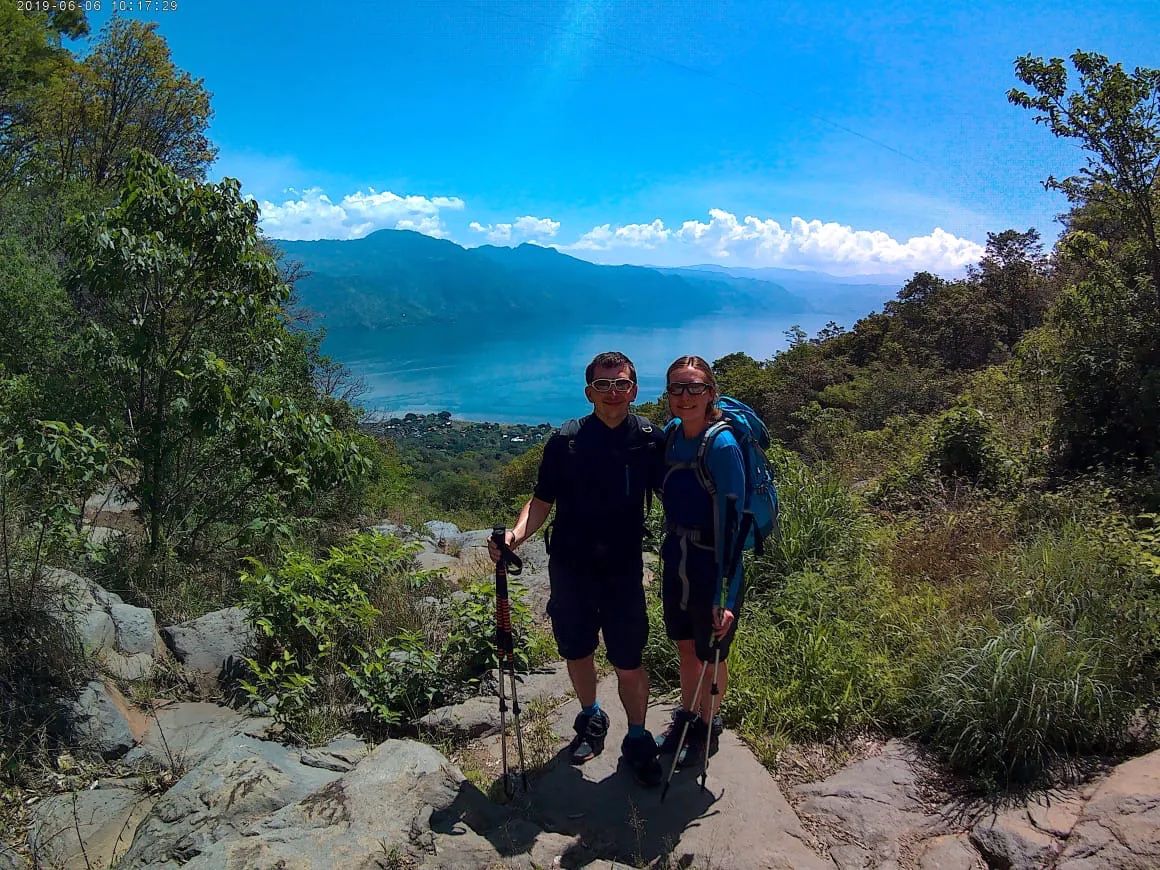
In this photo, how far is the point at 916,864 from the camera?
2.82m

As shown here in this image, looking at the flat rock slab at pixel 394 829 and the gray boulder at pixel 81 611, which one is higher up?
the gray boulder at pixel 81 611

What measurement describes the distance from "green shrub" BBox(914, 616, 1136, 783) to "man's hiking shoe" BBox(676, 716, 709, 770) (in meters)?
1.13

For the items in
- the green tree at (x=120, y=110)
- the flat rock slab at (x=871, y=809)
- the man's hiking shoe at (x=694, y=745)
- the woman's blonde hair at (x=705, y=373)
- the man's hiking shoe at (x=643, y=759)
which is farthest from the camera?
the green tree at (x=120, y=110)

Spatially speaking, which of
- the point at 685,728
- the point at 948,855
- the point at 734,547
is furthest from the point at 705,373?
the point at 948,855

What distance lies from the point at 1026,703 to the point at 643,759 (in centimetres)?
176

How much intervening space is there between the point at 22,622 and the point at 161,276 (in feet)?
9.82

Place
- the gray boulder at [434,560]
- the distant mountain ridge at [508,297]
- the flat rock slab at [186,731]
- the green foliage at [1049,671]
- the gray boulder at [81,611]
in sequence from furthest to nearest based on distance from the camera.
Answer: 1. the distant mountain ridge at [508,297]
2. the gray boulder at [434,560]
3. the gray boulder at [81,611]
4. the flat rock slab at [186,731]
5. the green foliage at [1049,671]

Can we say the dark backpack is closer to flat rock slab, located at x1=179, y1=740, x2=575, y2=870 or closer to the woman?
the woman

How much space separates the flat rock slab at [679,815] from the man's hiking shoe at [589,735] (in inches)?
2.4

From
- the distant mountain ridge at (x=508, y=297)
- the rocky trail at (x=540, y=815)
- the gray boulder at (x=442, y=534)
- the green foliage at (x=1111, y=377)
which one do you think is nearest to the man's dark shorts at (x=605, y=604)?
the rocky trail at (x=540, y=815)

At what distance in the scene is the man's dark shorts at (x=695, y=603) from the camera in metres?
3.09

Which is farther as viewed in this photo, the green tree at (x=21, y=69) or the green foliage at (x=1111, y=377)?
the green tree at (x=21, y=69)

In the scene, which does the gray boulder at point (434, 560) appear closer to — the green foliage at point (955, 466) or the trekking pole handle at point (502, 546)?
the green foliage at point (955, 466)

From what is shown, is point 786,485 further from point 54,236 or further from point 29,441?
point 54,236
